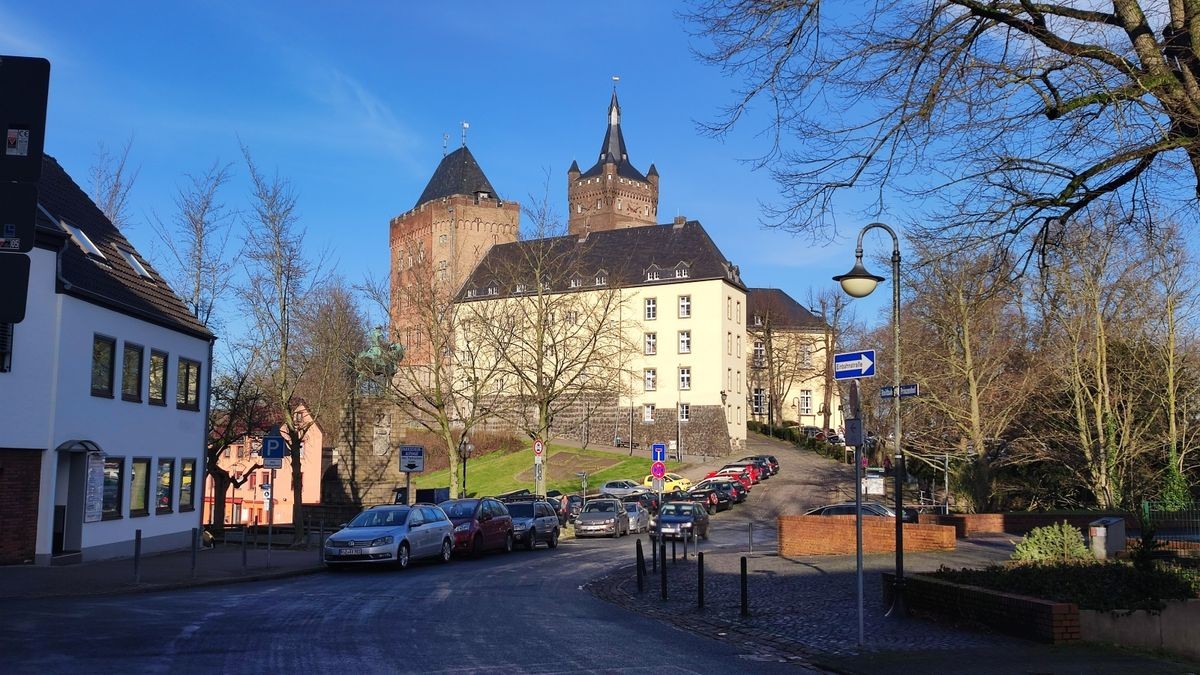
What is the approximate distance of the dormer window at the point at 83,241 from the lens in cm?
2505

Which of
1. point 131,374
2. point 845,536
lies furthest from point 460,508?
point 845,536

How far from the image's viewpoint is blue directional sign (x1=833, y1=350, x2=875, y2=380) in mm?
13258

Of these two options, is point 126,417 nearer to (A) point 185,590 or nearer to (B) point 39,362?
(B) point 39,362

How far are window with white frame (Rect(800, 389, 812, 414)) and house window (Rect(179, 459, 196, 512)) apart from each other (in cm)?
8148

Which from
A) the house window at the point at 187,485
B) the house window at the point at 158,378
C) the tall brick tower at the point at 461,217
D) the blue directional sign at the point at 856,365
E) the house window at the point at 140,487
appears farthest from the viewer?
the tall brick tower at the point at 461,217

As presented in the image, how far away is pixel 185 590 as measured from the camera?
1859 centimetres

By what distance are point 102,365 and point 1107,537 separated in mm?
23223

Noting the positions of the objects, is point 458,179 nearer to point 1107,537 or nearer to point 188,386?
point 188,386

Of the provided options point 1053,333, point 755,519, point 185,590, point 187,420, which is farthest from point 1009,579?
point 755,519

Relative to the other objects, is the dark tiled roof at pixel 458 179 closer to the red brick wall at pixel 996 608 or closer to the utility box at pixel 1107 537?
the utility box at pixel 1107 537

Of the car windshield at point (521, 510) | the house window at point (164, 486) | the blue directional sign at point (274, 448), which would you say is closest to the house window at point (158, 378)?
the house window at point (164, 486)

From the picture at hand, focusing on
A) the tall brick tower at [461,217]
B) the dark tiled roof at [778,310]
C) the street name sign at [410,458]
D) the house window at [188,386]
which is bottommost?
the street name sign at [410,458]

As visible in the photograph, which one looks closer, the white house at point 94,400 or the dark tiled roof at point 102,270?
the white house at point 94,400

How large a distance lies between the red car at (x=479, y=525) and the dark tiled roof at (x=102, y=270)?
885cm
